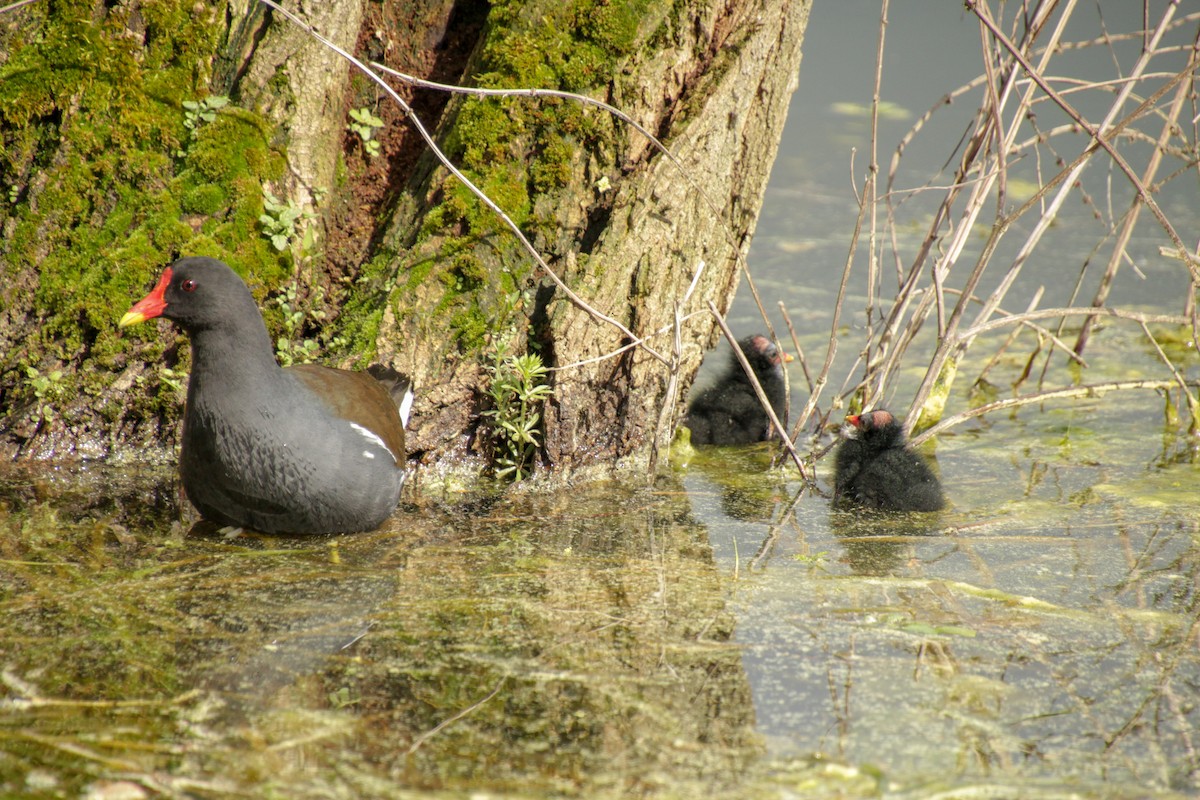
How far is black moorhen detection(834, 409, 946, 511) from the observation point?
3.86 metres

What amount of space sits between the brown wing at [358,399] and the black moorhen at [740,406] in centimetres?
175

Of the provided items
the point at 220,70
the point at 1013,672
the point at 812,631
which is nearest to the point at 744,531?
the point at 812,631

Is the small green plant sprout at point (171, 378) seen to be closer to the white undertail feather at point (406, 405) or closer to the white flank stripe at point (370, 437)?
the white undertail feather at point (406, 405)

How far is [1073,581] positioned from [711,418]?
210cm

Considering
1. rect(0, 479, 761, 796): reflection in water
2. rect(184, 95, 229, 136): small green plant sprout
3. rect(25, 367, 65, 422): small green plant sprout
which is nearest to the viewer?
rect(0, 479, 761, 796): reflection in water

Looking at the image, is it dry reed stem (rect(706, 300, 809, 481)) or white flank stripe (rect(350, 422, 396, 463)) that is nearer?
white flank stripe (rect(350, 422, 396, 463))

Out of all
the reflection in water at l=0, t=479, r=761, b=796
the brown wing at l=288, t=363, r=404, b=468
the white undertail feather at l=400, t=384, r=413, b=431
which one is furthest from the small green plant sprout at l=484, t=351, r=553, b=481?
the reflection in water at l=0, t=479, r=761, b=796

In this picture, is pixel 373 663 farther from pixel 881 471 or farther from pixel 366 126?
pixel 366 126

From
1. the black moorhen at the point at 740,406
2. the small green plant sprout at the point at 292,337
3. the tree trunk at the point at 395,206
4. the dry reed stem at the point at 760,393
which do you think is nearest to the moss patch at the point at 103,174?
the tree trunk at the point at 395,206

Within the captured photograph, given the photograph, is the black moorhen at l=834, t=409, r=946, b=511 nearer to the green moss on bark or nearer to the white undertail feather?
the green moss on bark

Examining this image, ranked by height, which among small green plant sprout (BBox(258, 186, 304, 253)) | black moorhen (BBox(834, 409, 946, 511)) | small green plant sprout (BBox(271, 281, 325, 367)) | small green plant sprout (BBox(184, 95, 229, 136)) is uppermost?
small green plant sprout (BBox(184, 95, 229, 136))

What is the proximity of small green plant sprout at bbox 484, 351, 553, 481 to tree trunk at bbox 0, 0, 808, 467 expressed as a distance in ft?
0.25

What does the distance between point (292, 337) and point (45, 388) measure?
2.90 ft

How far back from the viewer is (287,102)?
4.06 meters
